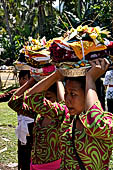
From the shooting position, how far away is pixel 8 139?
251 inches

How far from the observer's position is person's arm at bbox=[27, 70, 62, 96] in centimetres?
239

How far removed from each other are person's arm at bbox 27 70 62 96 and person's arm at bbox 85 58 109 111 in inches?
14.4

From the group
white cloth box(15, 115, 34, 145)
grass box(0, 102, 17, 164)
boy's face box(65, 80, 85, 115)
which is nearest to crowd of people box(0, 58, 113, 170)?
boy's face box(65, 80, 85, 115)

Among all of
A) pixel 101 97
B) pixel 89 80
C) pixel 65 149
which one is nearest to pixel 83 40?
pixel 89 80

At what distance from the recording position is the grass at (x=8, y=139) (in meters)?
5.29

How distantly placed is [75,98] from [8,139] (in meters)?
4.53

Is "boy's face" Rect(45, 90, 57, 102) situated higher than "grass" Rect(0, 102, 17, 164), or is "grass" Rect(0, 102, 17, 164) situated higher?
"boy's face" Rect(45, 90, 57, 102)

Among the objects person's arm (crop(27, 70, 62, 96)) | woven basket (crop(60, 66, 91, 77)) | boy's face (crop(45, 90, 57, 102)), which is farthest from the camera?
boy's face (crop(45, 90, 57, 102))

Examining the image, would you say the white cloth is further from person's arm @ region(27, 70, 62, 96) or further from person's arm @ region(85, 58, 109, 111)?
person's arm @ region(85, 58, 109, 111)

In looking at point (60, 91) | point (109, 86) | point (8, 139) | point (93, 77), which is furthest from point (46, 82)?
point (109, 86)

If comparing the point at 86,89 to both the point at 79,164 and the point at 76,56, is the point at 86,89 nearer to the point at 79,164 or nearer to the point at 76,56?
the point at 76,56

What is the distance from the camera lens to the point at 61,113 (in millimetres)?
2590

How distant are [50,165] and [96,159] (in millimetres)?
868

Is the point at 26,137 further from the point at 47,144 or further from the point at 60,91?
the point at 60,91
